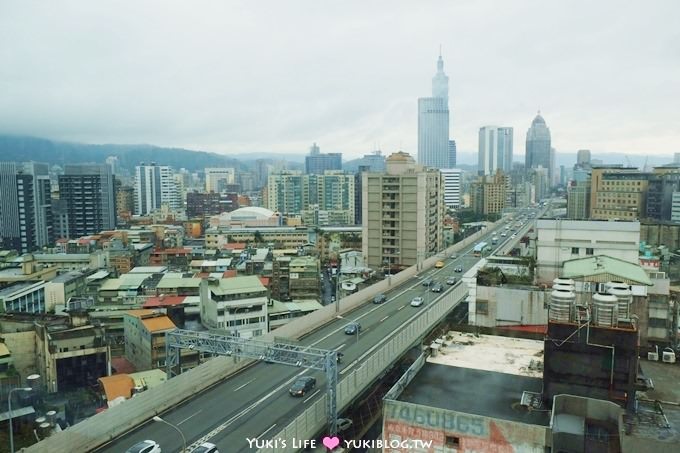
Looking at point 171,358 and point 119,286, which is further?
point 119,286

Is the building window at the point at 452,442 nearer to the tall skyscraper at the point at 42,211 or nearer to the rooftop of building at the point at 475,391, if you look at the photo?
the rooftop of building at the point at 475,391

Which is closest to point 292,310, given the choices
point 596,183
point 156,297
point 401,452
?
point 156,297

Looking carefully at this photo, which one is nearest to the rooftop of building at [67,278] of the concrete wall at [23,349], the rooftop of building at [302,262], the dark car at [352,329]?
the concrete wall at [23,349]

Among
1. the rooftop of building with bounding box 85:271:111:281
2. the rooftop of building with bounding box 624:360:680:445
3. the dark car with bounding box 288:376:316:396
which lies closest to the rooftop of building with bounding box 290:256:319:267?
the rooftop of building with bounding box 85:271:111:281

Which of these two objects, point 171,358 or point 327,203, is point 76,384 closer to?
point 171,358

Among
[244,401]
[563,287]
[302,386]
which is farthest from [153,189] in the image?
[563,287]

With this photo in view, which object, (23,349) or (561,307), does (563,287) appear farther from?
(23,349)
